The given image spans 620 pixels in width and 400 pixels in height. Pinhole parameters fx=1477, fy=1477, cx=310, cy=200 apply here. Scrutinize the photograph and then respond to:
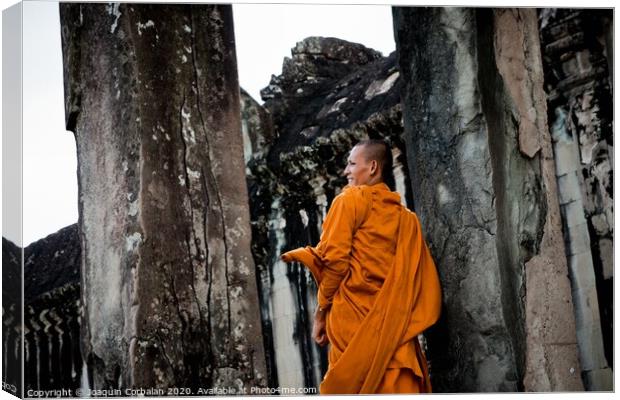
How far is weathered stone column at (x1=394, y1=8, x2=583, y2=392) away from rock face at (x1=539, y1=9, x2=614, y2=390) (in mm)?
1425

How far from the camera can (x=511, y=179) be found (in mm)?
7961

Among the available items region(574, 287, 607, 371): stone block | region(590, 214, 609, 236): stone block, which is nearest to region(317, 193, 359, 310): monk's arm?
region(574, 287, 607, 371): stone block

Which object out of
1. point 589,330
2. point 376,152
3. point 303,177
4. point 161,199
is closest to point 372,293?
point 376,152

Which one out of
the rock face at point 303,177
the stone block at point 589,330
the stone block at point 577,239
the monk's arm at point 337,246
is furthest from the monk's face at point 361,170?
the rock face at point 303,177

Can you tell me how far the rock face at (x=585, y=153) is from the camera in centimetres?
951

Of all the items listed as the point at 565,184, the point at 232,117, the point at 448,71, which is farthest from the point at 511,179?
the point at 565,184

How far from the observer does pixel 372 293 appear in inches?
304

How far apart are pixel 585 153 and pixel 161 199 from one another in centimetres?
332

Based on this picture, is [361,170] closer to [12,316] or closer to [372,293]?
[372,293]

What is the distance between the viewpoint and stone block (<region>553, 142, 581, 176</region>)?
33.1ft

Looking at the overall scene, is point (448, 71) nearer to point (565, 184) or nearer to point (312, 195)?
point (565, 184)

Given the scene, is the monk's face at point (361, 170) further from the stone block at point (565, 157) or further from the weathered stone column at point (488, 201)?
the stone block at point (565, 157)

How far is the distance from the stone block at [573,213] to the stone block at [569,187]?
0.04 m

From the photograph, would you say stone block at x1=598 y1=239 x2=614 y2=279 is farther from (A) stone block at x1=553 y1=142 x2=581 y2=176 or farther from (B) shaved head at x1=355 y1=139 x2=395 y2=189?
(B) shaved head at x1=355 y1=139 x2=395 y2=189
